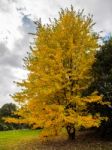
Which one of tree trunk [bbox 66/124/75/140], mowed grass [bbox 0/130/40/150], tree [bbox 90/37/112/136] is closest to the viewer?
tree [bbox 90/37/112/136]

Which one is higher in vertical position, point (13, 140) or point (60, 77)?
point (60, 77)

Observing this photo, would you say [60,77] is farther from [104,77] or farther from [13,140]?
[13,140]

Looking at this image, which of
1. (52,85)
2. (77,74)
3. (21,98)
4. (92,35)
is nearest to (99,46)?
(92,35)

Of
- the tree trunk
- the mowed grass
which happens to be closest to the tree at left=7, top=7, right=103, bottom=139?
the tree trunk

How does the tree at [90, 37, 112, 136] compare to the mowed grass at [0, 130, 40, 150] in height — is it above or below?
above

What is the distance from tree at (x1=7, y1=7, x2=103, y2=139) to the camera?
1011 inches

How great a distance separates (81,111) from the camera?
27.3 m

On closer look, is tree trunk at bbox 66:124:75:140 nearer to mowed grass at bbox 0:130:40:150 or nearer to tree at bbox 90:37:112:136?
tree at bbox 90:37:112:136

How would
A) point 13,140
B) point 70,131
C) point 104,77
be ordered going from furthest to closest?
point 13,140 < point 70,131 < point 104,77

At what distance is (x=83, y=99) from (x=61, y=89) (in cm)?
176

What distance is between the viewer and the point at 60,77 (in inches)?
1010

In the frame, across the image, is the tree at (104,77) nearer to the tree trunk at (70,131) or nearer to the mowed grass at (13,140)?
the tree trunk at (70,131)

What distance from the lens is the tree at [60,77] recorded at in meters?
25.7

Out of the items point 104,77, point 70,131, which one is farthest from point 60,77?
point 70,131
